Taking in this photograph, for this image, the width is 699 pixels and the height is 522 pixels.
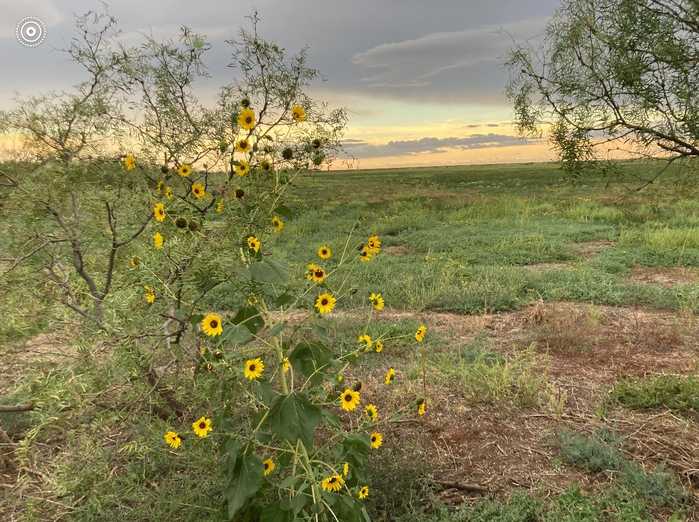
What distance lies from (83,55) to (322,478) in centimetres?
332

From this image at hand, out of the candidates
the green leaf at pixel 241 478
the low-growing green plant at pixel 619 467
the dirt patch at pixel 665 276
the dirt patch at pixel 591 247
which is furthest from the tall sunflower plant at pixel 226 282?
the dirt patch at pixel 591 247

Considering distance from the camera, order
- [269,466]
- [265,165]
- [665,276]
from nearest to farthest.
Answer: [269,466] < [265,165] < [665,276]

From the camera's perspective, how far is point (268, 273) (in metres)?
1.97

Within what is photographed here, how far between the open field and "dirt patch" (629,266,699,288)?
0.20 meters

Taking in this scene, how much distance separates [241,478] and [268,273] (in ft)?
2.73

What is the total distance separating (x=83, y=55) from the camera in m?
3.52

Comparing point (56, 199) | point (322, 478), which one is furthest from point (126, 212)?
point (322, 478)

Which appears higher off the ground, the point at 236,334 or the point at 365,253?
the point at 365,253

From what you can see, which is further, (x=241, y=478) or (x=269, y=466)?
(x=269, y=466)

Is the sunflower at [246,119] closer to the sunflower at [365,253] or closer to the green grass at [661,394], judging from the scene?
the sunflower at [365,253]

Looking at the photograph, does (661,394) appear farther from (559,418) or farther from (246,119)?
(246,119)

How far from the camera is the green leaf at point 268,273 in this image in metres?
1.95

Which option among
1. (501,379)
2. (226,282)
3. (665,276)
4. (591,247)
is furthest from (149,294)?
(591,247)

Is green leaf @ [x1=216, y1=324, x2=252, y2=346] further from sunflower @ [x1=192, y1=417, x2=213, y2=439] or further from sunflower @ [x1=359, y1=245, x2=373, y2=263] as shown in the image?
sunflower @ [x1=359, y1=245, x2=373, y2=263]
